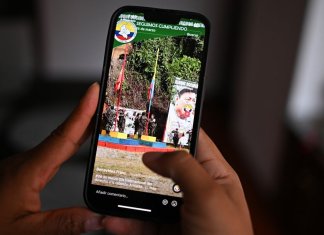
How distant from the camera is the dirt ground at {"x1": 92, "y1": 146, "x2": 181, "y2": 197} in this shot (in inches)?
23.4

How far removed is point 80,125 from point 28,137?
16.7 inches

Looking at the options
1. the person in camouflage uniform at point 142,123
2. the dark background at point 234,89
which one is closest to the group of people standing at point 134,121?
the person in camouflage uniform at point 142,123

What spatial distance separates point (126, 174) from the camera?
1.98ft

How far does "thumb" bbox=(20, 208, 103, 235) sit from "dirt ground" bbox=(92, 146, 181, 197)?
5 cm

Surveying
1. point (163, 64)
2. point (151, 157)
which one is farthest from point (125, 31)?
point (151, 157)

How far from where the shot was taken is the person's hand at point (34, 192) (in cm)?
61

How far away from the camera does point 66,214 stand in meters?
0.61

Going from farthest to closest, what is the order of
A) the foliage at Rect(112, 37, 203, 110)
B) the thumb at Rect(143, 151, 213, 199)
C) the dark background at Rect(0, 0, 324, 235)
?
the dark background at Rect(0, 0, 324, 235), the foliage at Rect(112, 37, 203, 110), the thumb at Rect(143, 151, 213, 199)

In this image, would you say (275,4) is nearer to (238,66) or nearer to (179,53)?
(238,66)

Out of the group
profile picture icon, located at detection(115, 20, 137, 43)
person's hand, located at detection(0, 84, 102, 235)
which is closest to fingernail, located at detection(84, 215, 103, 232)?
person's hand, located at detection(0, 84, 102, 235)

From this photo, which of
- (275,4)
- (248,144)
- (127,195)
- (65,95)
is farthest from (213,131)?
(127,195)

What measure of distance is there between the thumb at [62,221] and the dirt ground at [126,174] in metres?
0.05

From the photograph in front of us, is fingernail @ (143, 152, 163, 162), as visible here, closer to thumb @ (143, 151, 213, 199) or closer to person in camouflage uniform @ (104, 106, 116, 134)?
thumb @ (143, 151, 213, 199)

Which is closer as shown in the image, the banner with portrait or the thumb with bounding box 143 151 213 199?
the thumb with bounding box 143 151 213 199
